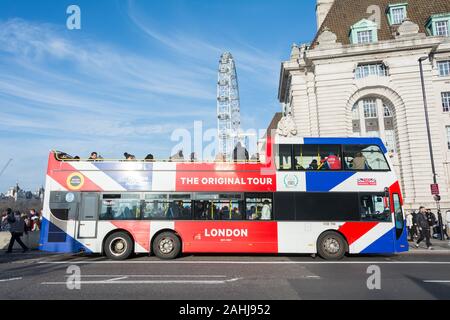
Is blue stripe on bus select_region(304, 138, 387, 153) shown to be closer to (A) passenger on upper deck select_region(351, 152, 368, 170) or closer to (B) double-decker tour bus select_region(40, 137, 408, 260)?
(B) double-decker tour bus select_region(40, 137, 408, 260)

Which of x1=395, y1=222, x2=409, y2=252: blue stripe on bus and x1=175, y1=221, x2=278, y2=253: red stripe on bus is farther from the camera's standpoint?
x1=175, y1=221, x2=278, y2=253: red stripe on bus

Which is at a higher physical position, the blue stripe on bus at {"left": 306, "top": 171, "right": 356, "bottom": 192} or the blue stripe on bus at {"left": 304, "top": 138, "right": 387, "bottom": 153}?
the blue stripe on bus at {"left": 304, "top": 138, "right": 387, "bottom": 153}

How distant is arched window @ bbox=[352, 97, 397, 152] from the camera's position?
2903 cm

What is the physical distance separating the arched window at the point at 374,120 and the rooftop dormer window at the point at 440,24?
24.4ft

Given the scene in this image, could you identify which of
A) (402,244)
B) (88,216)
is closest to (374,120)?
(402,244)

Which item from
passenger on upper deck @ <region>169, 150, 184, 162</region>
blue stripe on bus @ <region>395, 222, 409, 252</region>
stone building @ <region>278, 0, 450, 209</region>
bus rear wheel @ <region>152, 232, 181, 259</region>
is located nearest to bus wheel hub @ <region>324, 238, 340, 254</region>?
blue stripe on bus @ <region>395, 222, 409, 252</region>

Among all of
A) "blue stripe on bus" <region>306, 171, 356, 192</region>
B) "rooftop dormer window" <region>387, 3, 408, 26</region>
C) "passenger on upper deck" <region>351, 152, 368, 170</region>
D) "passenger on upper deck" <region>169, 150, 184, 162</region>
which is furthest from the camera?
"rooftop dormer window" <region>387, 3, 408, 26</region>

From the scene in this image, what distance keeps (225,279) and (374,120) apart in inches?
1018

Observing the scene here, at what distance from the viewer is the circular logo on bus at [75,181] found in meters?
12.5

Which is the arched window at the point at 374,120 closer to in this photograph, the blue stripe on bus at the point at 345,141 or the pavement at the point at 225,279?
the blue stripe on bus at the point at 345,141

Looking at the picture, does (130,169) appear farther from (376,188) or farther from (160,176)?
(376,188)

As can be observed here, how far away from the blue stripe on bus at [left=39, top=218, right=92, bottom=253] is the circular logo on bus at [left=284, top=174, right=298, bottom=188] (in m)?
7.71

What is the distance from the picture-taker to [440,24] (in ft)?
95.2
